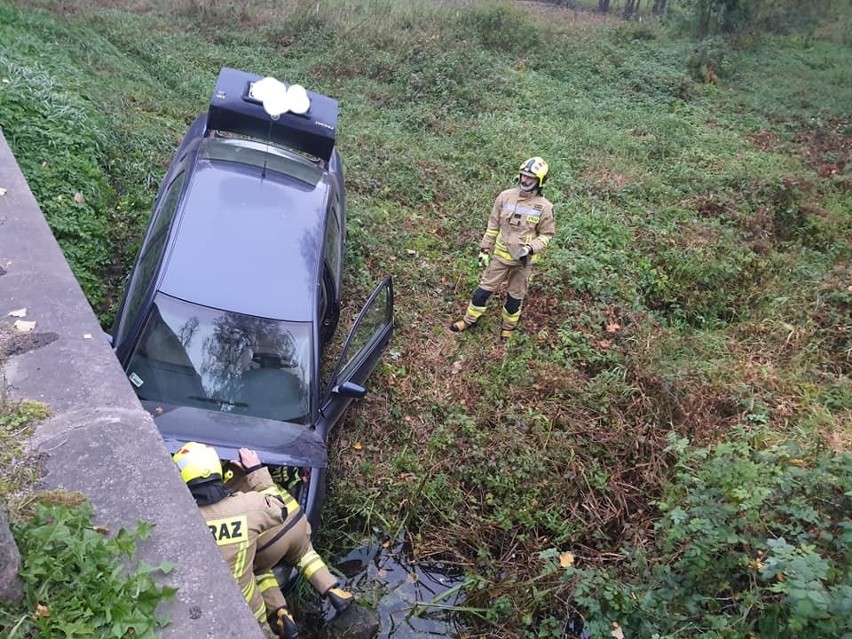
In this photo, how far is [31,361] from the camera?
2.91 meters

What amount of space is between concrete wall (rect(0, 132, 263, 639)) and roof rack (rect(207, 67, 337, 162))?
2224 millimetres

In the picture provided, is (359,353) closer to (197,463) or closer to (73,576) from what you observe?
(197,463)

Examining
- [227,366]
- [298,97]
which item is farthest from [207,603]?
[298,97]

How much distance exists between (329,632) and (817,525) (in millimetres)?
2749

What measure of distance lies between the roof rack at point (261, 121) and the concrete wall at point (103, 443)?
2224 millimetres

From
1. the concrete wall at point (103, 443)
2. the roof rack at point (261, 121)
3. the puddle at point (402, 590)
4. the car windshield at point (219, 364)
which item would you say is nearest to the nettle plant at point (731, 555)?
the puddle at point (402, 590)

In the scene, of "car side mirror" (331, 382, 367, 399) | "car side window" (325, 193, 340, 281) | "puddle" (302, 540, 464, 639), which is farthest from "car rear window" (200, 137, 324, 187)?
"puddle" (302, 540, 464, 639)

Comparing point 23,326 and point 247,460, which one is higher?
point 23,326

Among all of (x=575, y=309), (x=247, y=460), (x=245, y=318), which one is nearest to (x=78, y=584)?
(x=247, y=460)

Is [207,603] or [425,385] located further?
[425,385]

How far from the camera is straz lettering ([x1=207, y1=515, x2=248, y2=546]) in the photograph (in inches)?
108

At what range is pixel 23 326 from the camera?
10.1 feet

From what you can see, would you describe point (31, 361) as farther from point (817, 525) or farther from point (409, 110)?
point (409, 110)

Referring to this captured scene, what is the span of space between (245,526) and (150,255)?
7.53 ft
